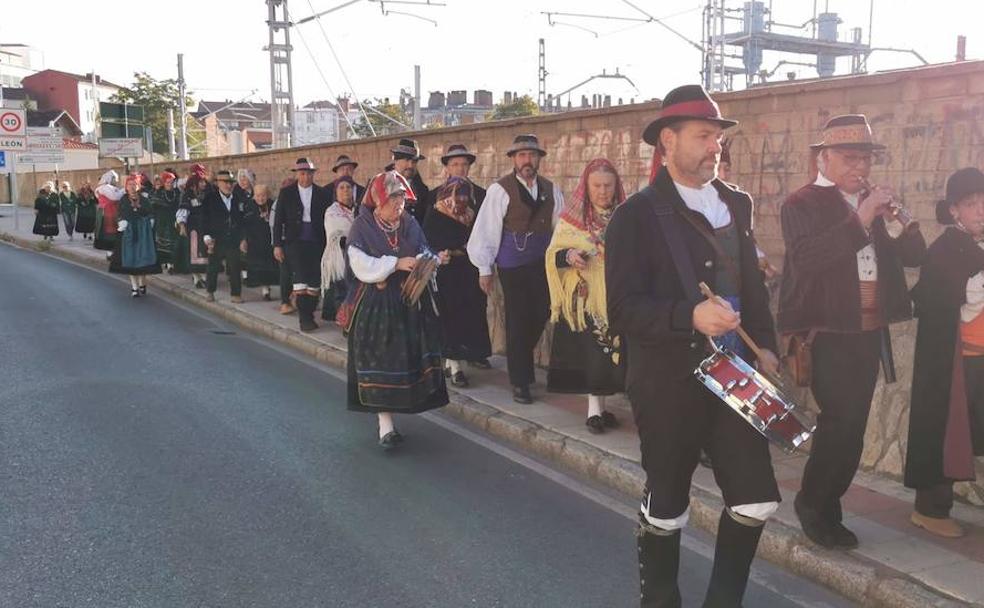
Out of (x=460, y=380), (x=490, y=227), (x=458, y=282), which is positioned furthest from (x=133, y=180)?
(x=490, y=227)

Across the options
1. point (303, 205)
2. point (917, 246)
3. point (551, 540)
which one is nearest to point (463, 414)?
point (551, 540)

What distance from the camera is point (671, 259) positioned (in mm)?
3174

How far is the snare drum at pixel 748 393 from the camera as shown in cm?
308

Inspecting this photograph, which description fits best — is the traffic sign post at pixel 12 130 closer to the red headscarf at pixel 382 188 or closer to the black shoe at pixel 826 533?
the red headscarf at pixel 382 188

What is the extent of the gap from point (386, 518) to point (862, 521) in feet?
8.15

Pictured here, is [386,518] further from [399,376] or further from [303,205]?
[303,205]

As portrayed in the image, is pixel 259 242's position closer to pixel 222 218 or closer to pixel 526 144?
pixel 222 218

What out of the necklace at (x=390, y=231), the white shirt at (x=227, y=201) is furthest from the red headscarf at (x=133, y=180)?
the necklace at (x=390, y=231)

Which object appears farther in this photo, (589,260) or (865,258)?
(589,260)

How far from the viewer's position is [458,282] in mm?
7918

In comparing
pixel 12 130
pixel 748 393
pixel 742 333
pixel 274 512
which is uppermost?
pixel 12 130

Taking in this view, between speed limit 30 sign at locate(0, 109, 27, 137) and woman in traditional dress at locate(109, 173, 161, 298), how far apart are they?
15579 millimetres

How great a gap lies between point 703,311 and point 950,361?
6.50ft

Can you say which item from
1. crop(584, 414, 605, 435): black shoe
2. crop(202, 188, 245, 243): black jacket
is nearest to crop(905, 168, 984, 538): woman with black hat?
crop(584, 414, 605, 435): black shoe
